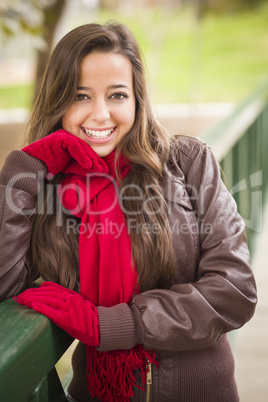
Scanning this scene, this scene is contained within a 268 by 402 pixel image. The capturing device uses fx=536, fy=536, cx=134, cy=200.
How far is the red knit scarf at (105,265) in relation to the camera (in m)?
1.29

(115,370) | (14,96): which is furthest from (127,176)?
(14,96)

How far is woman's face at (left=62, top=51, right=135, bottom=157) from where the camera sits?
1.42m

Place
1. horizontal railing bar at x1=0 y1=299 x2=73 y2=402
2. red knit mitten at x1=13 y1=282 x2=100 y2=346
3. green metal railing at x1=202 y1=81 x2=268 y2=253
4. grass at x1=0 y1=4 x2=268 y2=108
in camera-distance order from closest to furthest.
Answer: horizontal railing bar at x1=0 y1=299 x2=73 y2=402 → red knit mitten at x1=13 y1=282 x2=100 y2=346 → green metal railing at x1=202 y1=81 x2=268 y2=253 → grass at x1=0 y1=4 x2=268 y2=108

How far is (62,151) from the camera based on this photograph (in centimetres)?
141

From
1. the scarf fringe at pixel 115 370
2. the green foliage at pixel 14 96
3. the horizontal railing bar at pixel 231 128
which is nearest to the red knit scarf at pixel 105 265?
the scarf fringe at pixel 115 370

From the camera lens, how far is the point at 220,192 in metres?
1.42

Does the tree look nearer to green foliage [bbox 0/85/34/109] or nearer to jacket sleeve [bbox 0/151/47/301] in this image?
jacket sleeve [bbox 0/151/47/301]

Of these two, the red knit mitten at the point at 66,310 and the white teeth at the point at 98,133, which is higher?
the white teeth at the point at 98,133

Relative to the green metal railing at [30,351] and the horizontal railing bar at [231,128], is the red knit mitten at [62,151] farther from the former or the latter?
the horizontal railing bar at [231,128]

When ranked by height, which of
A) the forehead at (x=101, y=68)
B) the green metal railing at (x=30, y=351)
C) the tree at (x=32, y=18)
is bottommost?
the green metal railing at (x=30, y=351)

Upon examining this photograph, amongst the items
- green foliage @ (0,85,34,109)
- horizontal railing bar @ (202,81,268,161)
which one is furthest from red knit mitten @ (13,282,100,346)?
green foliage @ (0,85,34,109)

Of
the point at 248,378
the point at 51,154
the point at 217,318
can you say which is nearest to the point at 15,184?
the point at 51,154

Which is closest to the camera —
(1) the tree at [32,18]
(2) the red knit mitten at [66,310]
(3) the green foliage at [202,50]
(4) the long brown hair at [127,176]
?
(2) the red knit mitten at [66,310]

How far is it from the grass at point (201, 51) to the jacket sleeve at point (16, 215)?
17.4m
